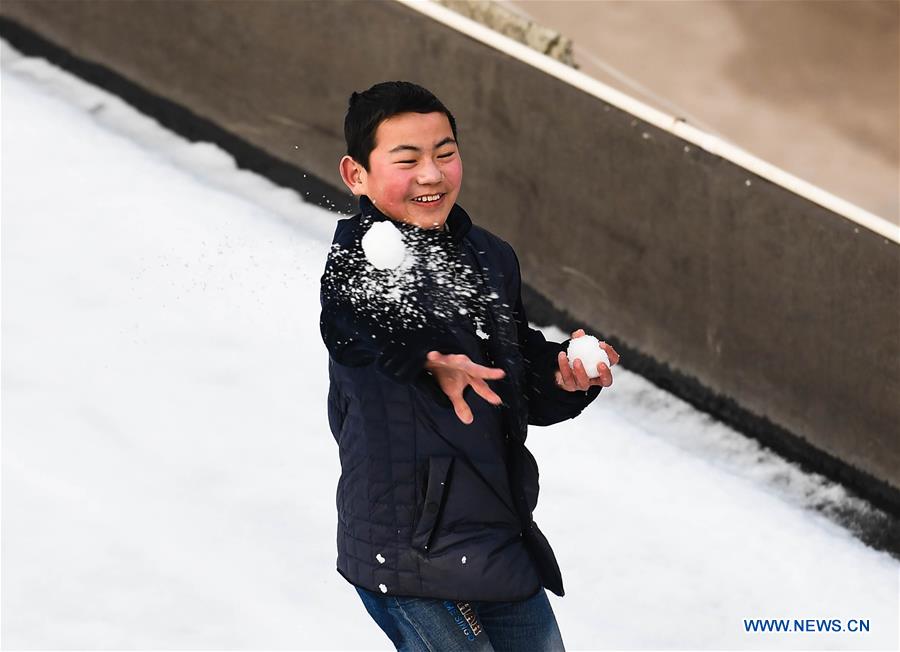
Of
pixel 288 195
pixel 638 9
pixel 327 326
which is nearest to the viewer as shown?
pixel 327 326

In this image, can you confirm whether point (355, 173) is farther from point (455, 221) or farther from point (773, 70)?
point (773, 70)

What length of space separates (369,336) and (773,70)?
5778mm

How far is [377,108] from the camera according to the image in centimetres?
280

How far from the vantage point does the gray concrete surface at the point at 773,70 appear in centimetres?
754

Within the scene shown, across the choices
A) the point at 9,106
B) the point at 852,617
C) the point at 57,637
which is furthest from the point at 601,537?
the point at 9,106

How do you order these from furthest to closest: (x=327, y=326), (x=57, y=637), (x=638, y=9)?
(x=638, y=9)
(x=57, y=637)
(x=327, y=326)

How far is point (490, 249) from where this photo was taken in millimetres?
2936

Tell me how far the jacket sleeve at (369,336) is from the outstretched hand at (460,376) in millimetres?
16

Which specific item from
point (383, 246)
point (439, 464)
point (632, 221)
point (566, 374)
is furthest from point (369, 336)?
point (632, 221)

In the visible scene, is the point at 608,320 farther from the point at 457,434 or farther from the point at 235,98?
the point at 457,434

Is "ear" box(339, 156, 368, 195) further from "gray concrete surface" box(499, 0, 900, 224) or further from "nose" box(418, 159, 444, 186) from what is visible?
"gray concrete surface" box(499, 0, 900, 224)

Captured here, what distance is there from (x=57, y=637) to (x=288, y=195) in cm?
311

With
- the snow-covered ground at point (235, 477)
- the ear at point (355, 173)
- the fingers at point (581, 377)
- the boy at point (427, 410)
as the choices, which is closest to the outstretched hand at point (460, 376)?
the boy at point (427, 410)

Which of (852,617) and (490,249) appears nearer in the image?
(490,249)
